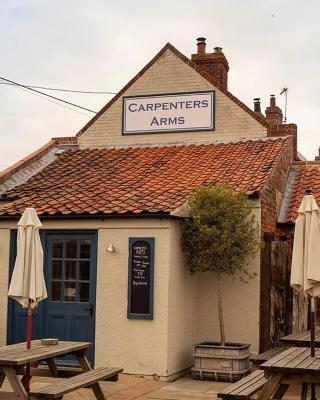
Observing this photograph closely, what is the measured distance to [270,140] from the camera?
14281 millimetres

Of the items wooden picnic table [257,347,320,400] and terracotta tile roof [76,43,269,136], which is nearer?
wooden picnic table [257,347,320,400]

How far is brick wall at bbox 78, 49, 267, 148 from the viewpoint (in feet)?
47.9

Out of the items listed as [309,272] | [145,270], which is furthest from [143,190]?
[309,272]

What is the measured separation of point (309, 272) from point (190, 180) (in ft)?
17.2

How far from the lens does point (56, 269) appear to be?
37.7 ft

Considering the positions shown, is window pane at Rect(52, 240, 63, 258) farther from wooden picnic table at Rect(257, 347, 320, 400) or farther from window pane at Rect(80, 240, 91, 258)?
wooden picnic table at Rect(257, 347, 320, 400)

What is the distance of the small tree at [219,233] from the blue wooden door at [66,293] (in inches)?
68.4

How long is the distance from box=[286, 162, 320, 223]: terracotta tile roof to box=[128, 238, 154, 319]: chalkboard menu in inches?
136

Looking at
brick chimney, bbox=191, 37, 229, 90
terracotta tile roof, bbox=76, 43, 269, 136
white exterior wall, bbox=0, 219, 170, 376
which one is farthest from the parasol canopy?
brick chimney, bbox=191, 37, 229, 90

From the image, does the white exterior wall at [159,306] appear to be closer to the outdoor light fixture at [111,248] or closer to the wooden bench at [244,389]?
the outdoor light fixture at [111,248]

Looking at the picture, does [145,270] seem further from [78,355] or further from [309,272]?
[309,272]

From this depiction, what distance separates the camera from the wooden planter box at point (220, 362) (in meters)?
10.5

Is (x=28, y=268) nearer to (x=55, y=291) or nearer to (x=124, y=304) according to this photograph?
(x=124, y=304)

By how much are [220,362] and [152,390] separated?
144 centimetres
